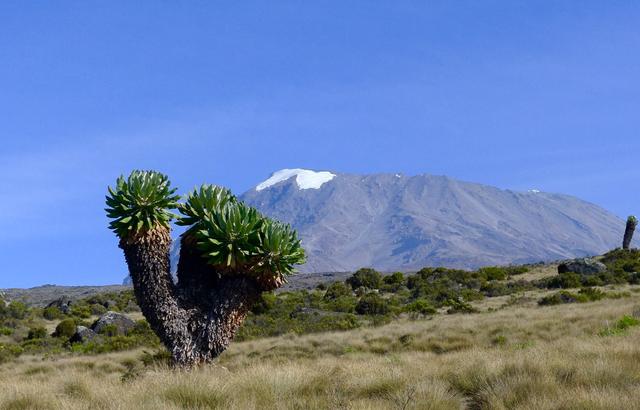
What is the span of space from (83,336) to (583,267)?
104 ft

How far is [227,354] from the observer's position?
76.0 ft

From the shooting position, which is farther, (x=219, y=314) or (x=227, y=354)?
(x=227, y=354)

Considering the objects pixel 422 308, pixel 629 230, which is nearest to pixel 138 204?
pixel 422 308

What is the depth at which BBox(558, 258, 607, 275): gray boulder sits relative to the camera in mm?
44562

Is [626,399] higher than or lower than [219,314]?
lower

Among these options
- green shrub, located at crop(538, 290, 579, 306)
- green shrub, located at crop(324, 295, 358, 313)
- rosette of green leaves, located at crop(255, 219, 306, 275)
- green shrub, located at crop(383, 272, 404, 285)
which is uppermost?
rosette of green leaves, located at crop(255, 219, 306, 275)

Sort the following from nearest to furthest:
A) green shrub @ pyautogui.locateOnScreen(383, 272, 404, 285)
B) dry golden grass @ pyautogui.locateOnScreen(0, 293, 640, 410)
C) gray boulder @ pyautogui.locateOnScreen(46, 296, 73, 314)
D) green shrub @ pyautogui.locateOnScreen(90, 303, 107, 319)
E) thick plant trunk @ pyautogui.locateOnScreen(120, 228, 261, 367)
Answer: dry golden grass @ pyautogui.locateOnScreen(0, 293, 640, 410)
thick plant trunk @ pyautogui.locateOnScreen(120, 228, 261, 367)
green shrub @ pyautogui.locateOnScreen(90, 303, 107, 319)
gray boulder @ pyautogui.locateOnScreen(46, 296, 73, 314)
green shrub @ pyautogui.locateOnScreen(383, 272, 404, 285)

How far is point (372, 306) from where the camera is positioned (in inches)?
1437

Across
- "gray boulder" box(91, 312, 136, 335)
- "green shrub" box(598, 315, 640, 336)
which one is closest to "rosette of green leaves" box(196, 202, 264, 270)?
"green shrub" box(598, 315, 640, 336)

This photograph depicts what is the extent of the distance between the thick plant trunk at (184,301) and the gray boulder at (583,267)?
3571cm

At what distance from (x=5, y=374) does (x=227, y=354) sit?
22.6ft

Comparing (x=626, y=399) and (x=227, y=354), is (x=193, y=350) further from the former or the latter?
(x=227, y=354)

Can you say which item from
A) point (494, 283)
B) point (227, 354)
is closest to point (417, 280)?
point (494, 283)

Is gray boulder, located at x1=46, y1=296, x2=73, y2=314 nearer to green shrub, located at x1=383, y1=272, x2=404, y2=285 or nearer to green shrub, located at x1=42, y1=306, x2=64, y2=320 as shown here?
green shrub, located at x1=42, y1=306, x2=64, y2=320
